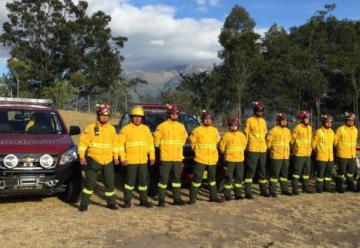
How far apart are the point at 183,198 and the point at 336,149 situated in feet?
12.3

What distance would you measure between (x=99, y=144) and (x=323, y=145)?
5.16m

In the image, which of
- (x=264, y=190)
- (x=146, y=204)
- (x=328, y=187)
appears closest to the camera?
(x=146, y=204)

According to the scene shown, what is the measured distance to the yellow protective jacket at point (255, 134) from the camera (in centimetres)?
1041

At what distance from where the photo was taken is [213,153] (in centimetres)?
974

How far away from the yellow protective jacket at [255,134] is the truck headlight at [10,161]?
15.2ft

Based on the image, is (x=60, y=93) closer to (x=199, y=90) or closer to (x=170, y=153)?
(x=199, y=90)

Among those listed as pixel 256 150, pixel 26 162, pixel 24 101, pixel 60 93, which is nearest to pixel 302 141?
pixel 256 150

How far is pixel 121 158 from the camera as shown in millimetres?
9023

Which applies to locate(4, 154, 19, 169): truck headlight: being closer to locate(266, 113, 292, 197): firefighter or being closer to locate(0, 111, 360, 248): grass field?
locate(0, 111, 360, 248): grass field

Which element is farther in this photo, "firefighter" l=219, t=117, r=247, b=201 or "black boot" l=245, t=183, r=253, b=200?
"black boot" l=245, t=183, r=253, b=200

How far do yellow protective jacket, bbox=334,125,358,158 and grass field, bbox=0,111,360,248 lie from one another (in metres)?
1.39

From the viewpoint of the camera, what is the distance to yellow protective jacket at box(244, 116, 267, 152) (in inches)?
410

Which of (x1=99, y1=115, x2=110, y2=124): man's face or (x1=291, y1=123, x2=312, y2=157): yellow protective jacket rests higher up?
(x1=99, y1=115, x2=110, y2=124): man's face

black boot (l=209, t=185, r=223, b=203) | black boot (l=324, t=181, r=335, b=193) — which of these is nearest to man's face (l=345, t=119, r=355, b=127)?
black boot (l=324, t=181, r=335, b=193)
